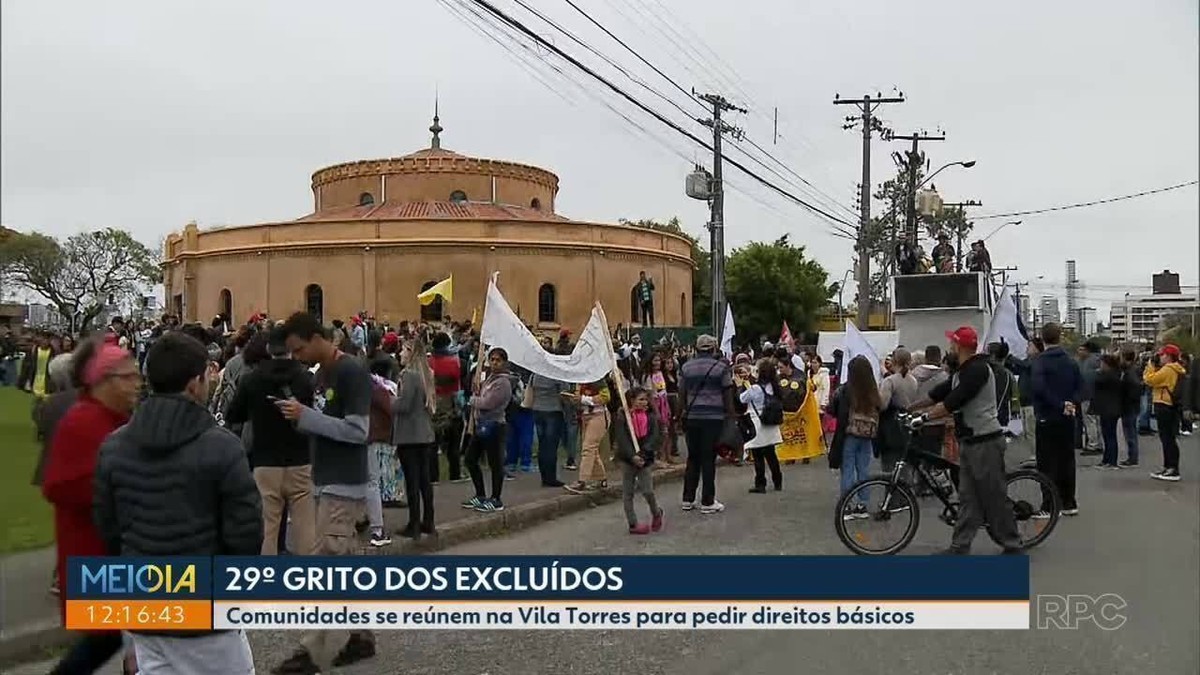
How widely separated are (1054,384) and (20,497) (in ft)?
35.3

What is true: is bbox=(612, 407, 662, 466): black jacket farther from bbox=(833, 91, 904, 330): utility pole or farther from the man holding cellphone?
bbox=(833, 91, 904, 330): utility pole

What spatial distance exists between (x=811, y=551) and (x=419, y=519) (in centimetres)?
333

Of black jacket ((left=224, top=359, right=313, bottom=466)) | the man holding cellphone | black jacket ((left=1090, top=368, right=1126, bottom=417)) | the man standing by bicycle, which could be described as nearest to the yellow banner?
black jacket ((left=1090, top=368, right=1126, bottom=417))

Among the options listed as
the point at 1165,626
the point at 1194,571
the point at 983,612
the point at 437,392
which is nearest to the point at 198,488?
the point at 983,612

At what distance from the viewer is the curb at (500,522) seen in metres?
9.87

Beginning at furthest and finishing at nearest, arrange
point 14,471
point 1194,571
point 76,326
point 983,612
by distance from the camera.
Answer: point 76,326 < point 14,471 < point 1194,571 < point 983,612

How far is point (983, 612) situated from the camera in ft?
18.3

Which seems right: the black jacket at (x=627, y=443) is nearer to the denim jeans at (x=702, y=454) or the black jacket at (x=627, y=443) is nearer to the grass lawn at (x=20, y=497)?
the denim jeans at (x=702, y=454)

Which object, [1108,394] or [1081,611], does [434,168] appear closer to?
[1108,394]

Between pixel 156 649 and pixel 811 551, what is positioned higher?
pixel 156 649

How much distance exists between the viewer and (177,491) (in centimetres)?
418

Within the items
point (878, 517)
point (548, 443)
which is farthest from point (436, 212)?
point (878, 517)

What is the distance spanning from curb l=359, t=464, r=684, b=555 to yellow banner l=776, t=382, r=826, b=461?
265 cm

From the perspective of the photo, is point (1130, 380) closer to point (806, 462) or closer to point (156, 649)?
point (806, 462)
